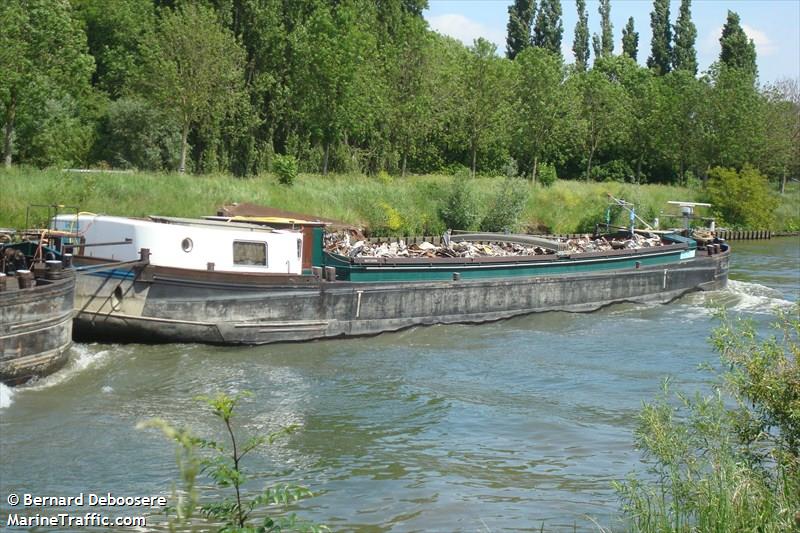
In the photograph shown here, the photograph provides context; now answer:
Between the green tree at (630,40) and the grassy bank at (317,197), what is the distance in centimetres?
3839

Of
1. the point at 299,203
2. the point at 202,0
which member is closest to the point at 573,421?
the point at 299,203

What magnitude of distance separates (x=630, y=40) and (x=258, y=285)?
2971 inches

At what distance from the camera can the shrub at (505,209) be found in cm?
4075

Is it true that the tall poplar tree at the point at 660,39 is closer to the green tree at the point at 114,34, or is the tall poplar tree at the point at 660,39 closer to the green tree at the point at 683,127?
the green tree at the point at 683,127

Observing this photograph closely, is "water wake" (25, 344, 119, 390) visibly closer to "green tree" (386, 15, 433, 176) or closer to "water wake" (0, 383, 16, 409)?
"water wake" (0, 383, 16, 409)

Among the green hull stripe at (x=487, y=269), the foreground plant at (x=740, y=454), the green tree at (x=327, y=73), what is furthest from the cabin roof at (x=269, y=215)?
the green tree at (x=327, y=73)

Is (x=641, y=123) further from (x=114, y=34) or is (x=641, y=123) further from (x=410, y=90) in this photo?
(x=114, y=34)

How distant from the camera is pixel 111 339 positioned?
19.8m

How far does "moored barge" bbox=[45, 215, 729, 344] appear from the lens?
1959 cm

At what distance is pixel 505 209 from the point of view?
40906mm

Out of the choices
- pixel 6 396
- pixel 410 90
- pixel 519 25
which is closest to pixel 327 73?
pixel 410 90

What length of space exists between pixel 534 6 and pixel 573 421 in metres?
70.4

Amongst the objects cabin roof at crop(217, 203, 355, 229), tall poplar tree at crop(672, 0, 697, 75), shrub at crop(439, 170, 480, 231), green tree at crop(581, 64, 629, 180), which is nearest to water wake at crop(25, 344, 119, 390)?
cabin roof at crop(217, 203, 355, 229)

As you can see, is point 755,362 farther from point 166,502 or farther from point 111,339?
point 111,339
